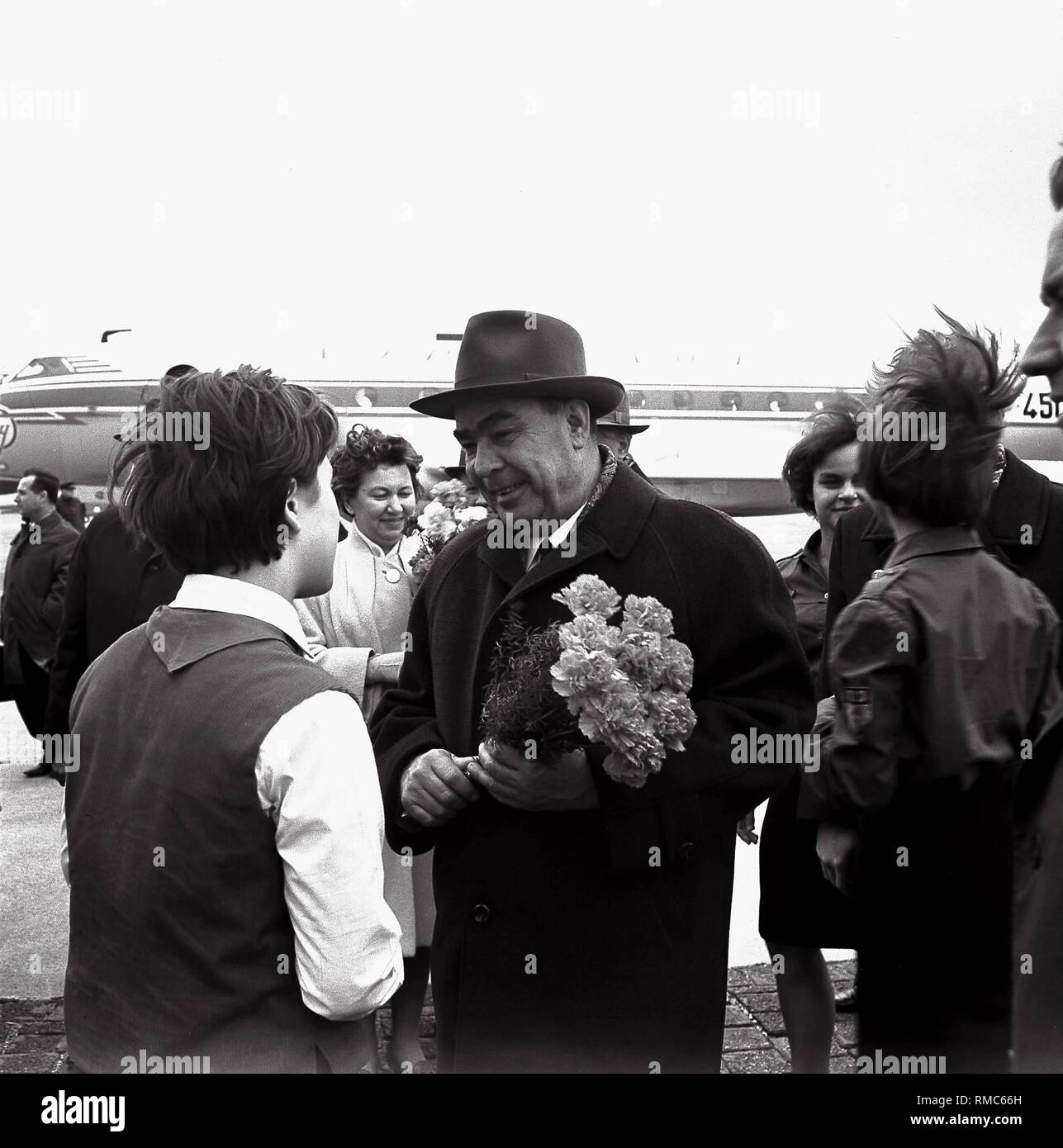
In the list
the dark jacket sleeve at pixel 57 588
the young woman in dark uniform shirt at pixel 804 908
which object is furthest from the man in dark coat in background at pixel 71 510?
the young woman in dark uniform shirt at pixel 804 908

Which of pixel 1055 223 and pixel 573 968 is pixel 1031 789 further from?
pixel 573 968

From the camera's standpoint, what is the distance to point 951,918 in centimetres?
238

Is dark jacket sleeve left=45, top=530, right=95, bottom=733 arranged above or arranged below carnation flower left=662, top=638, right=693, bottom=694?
below

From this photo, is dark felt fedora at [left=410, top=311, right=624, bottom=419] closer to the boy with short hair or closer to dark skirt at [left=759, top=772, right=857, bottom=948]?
the boy with short hair

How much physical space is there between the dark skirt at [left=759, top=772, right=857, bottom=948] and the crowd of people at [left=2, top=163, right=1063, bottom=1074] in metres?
0.02

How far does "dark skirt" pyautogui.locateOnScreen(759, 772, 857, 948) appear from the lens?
11.2 feet

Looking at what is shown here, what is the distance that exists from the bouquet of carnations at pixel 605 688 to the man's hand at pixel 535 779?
0.18ft

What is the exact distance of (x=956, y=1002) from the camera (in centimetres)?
238

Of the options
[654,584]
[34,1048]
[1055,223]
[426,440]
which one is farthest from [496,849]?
[426,440]

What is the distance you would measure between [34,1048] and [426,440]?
786 inches

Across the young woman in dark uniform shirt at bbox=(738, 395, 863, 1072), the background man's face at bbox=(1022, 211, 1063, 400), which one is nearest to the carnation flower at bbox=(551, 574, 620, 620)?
the background man's face at bbox=(1022, 211, 1063, 400)

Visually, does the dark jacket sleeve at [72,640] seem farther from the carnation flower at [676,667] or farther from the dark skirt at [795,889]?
the carnation flower at [676,667]

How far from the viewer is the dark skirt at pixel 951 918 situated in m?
2.37

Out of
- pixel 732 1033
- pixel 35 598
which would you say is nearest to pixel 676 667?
pixel 732 1033
